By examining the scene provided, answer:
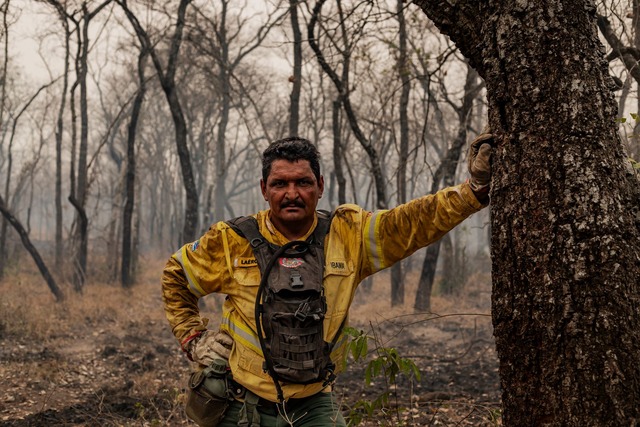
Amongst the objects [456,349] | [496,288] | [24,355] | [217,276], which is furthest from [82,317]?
[496,288]

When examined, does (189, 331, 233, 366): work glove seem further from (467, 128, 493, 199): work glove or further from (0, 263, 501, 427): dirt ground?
(467, 128, 493, 199): work glove

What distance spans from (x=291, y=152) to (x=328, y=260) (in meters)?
0.50

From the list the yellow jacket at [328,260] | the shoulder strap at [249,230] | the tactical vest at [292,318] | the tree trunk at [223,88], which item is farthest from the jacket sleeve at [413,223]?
the tree trunk at [223,88]

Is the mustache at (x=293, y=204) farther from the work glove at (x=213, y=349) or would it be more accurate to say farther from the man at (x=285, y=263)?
the work glove at (x=213, y=349)

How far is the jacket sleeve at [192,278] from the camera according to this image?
252cm

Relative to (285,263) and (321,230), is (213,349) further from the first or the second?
(321,230)

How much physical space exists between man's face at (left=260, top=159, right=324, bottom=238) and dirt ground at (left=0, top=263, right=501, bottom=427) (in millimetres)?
883

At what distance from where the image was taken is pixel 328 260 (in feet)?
7.99

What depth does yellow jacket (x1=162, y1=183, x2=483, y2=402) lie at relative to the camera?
2326 mm

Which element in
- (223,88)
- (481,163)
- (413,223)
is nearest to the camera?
(481,163)

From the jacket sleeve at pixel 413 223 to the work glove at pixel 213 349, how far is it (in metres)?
0.71

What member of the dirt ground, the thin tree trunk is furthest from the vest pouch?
the thin tree trunk

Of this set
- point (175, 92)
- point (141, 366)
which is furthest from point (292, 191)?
point (175, 92)

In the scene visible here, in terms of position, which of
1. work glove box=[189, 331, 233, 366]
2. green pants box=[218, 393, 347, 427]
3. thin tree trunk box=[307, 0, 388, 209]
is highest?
thin tree trunk box=[307, 0, 388, 209]
